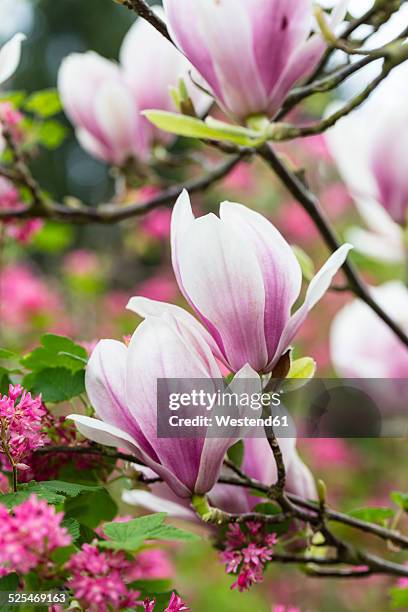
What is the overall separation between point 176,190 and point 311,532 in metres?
0.40

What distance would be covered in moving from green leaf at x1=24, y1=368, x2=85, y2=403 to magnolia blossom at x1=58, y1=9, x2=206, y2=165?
0.34m

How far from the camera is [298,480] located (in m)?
0.52

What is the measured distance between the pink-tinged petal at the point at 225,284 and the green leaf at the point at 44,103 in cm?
50

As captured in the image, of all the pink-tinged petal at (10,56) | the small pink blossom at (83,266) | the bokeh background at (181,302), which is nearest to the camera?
the pink-tinged petal at (10,56)

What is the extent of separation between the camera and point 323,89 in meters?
0.49

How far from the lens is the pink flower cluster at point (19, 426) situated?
1.25ft

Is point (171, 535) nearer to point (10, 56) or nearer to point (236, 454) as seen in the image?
point (236, 454)

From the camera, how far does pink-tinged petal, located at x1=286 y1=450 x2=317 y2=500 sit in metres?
0.52

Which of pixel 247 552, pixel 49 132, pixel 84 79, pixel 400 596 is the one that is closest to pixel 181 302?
pixel 49 132

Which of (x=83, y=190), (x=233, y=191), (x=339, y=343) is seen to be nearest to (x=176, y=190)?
(x=339, y=343)

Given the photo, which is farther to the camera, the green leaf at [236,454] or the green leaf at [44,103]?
the green leaf at [44,103]

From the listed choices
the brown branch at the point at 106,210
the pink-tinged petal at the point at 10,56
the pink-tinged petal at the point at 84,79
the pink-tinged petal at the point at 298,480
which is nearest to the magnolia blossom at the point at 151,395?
the pink-tinged petal at the point at 298,480

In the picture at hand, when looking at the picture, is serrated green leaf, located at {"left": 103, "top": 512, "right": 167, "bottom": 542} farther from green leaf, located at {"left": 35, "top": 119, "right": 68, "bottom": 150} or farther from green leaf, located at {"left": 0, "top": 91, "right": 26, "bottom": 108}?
green leaf, located at {"left": 35, "top": 119, "right": 68, "bottom": 150}

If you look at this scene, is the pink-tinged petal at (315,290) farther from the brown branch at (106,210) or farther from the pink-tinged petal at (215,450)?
the brown branch at (106,210)
